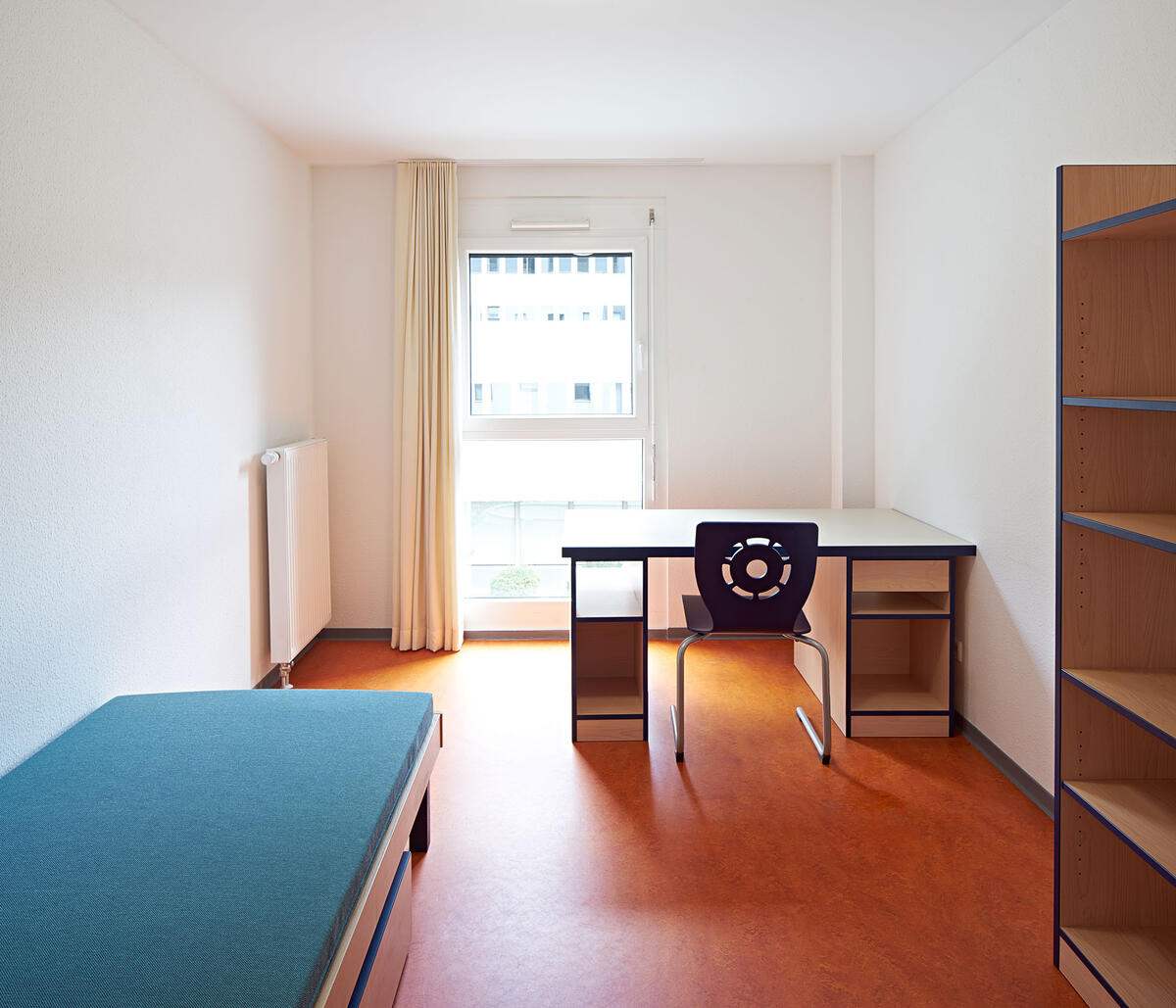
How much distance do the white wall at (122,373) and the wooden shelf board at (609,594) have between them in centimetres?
141

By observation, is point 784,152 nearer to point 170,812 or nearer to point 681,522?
point 681,522

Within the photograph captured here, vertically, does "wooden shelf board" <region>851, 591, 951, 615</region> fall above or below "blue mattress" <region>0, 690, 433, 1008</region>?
above

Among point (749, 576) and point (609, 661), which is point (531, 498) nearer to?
point (609, 661)

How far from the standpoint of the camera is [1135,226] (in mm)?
1737

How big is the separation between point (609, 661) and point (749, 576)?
89 centimetres

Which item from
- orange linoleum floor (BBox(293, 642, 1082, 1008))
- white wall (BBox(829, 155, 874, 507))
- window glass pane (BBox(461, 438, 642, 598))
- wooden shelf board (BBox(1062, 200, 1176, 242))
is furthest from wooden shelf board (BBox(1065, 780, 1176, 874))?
window glass pane (BBox(461, 438, 642, 598))

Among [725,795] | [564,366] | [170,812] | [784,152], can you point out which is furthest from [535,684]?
[784,152]

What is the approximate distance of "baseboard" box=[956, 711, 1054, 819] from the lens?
9.39ft

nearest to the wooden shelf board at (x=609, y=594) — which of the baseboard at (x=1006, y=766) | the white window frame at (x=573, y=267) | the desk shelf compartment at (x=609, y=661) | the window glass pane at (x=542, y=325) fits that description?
the desk shelf compartment at (x=609, y=661)

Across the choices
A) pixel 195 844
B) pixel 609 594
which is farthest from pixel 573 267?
pixel 195 844

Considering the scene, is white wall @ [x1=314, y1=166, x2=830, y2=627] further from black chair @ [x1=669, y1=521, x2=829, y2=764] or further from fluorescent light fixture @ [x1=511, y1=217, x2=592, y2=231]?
black chair @ [x1=669, y1=521, x2=829, y2=764]

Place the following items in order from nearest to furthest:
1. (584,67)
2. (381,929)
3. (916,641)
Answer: (381,929), (584,67), (916,641)

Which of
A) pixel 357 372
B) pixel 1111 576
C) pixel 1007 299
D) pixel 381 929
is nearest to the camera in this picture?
pixel 381 929

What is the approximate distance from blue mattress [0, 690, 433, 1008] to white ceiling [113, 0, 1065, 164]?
2112 mm
